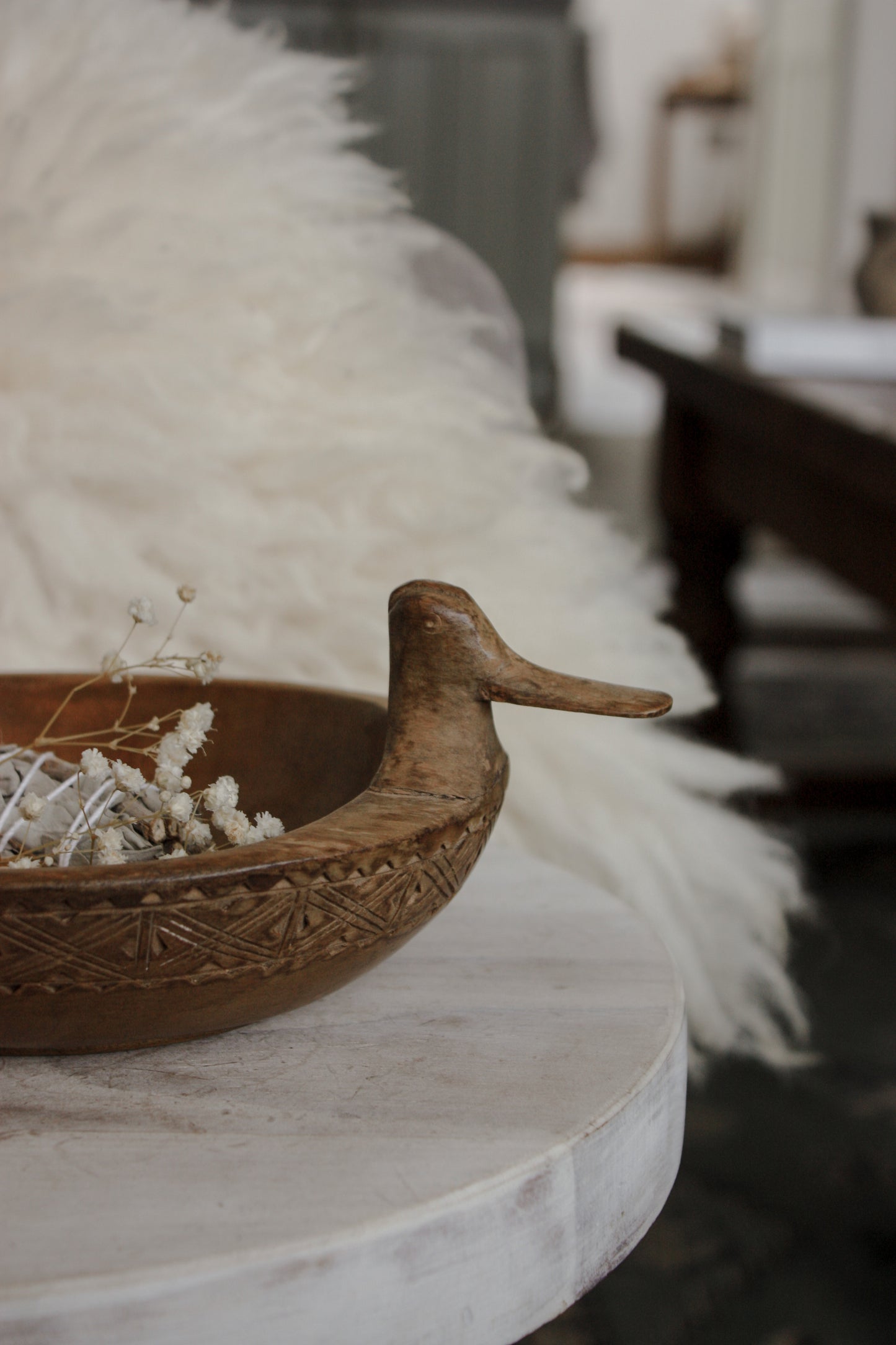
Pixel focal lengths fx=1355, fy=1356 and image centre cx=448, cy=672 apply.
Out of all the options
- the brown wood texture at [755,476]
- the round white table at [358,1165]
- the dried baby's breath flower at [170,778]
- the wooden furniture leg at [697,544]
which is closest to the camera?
the round white table at [358,1165]

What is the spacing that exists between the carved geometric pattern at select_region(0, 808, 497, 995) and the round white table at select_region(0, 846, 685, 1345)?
A: 0.03 metres

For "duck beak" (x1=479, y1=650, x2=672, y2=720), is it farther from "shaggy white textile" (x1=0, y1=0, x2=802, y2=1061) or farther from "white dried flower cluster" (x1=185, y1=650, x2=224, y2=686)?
"shaggy white textile" (x1=0, y1=0, x2=802, y2=1061)

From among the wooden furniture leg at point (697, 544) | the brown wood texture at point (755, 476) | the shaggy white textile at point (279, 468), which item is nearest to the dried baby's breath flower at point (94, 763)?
the shaggy white textile at point (279, 468)

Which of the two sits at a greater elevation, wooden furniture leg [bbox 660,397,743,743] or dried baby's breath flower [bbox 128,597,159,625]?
dried baby's breath flower [bbox 128,597,159,625]

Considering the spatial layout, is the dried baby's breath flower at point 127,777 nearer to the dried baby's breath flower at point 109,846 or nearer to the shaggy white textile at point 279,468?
the dried baby's breath flower at point 109,846

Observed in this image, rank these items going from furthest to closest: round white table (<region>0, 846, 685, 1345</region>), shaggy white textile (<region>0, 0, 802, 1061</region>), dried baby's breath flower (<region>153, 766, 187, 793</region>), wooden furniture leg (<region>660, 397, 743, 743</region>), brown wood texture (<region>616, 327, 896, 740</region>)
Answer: wooden furniture leg (<region>660, 397, 743, 743</region>)
brown wood texture (<region>616, 327, 896, 740</region>)
shaggy white textile (<region>0, 0, 802, 1061</region>)
dried baby's breath flower (<region>153, 766, 187, 793</region>)
round white table (<region>0, 846, 685, 1345</region>)

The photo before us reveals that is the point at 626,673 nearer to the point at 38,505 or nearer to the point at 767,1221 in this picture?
the point at 38,505

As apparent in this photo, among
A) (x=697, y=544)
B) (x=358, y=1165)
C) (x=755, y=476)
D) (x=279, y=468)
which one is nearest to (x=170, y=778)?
(x=358, y=1165)

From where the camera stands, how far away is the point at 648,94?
5.80 m

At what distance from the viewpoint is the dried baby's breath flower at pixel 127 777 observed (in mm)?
333

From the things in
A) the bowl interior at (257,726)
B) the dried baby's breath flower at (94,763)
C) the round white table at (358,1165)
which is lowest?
the round white table at (358,1165)

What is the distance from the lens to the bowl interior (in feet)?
1.33

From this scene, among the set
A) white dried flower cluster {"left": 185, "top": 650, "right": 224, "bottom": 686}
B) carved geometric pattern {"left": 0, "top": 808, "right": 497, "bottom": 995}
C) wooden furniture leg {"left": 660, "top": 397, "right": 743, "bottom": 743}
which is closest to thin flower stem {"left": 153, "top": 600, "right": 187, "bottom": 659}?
white dried flower cluster {"left": 185, "top": 650, "right": 224, "bottom": 686}

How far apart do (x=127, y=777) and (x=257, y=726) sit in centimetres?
9
